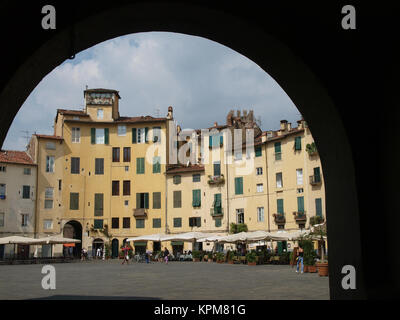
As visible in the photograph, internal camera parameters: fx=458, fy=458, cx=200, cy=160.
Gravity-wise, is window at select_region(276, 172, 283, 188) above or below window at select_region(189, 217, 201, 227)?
above

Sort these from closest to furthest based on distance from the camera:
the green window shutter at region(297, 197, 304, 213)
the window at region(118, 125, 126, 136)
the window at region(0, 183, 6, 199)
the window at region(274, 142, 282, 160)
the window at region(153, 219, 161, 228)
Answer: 1. the green window shutter at region(297, 197, 304, 213)
2. the window at region(274, 142, 282, 160)
3. the window at region(0, 183, 6, 199)
4. the window at region(153, 219, 161, 228)
5. the window at region(118, 125, 126, 136)

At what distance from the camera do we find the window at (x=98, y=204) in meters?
56.2

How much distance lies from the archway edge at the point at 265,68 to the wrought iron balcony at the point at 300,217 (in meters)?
39.8

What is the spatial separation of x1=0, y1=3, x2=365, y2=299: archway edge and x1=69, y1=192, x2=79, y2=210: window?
173 feet

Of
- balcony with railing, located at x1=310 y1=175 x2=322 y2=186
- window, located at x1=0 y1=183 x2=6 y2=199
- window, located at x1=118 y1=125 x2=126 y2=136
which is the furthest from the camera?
window, located at x1=118 y1=125 x2=126 y2=136

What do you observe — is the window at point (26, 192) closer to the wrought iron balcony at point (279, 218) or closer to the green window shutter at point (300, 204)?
the wrought iron balcony at point (279, 218)

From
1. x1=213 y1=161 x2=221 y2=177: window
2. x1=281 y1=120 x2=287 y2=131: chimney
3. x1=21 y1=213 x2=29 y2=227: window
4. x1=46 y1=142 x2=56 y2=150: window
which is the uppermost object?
x1=281 y1=120 x2=287 y2=131: chimney

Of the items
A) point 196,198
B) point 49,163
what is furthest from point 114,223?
point 196,198

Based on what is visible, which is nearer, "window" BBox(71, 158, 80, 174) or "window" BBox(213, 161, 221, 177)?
"window" BBox(213, 161, 221, 177)

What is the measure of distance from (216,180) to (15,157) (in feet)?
77.3

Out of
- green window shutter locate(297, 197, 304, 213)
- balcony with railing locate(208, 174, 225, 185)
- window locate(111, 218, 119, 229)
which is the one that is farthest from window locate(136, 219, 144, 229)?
green window shutter locate(297, 197, 304, 213)

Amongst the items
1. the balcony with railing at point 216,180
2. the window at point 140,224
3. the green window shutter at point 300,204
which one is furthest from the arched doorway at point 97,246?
the green window shutter at point 300,204

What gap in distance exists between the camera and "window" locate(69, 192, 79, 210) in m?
55.4

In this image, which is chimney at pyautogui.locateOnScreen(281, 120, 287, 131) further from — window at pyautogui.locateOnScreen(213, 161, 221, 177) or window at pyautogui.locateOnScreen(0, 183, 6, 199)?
window at pyautogui.locateOnScreen(0, 183, 6, 199)
